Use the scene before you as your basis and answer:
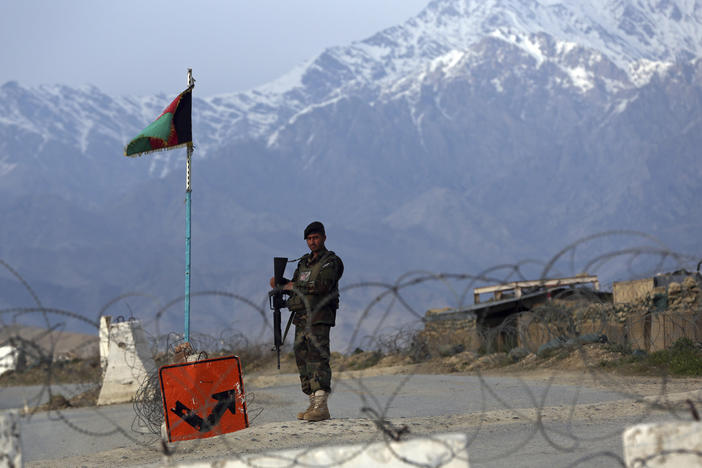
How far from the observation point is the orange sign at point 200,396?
8.00 meters

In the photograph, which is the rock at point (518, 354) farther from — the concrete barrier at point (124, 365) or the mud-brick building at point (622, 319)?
the concrete barrier at point (124, 365)

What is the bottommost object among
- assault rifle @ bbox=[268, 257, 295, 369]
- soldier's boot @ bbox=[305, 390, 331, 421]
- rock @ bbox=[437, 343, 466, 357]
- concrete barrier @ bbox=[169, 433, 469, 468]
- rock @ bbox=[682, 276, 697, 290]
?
rock @ bbox=[437, 343, 466, 357]

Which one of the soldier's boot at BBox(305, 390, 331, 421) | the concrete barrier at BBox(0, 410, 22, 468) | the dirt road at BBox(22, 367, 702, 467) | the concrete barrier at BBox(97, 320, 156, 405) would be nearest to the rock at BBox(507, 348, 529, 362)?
the dirt road at BBox(22, 367, 702, 467)

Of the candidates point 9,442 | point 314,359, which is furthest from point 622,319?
point 9,442

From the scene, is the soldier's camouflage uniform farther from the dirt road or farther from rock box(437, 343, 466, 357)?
rock box(437, 343, 466, 357)

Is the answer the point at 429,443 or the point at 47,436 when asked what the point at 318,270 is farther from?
the point at 47,436

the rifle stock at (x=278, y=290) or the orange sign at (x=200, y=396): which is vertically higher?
the rifle stock at (x=278, y=290)

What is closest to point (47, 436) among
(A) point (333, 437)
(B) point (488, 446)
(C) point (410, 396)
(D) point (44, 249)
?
(C) point (410, 396)

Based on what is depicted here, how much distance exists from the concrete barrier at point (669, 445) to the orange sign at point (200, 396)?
4.48 meters

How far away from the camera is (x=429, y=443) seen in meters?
4.38

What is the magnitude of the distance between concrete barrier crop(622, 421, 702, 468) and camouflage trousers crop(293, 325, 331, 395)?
4.11 metres

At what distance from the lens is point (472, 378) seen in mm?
17875

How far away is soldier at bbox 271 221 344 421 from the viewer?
26.5 feet

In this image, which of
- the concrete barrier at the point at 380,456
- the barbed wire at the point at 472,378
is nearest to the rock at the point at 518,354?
the barbed wire at the point at 472,378
